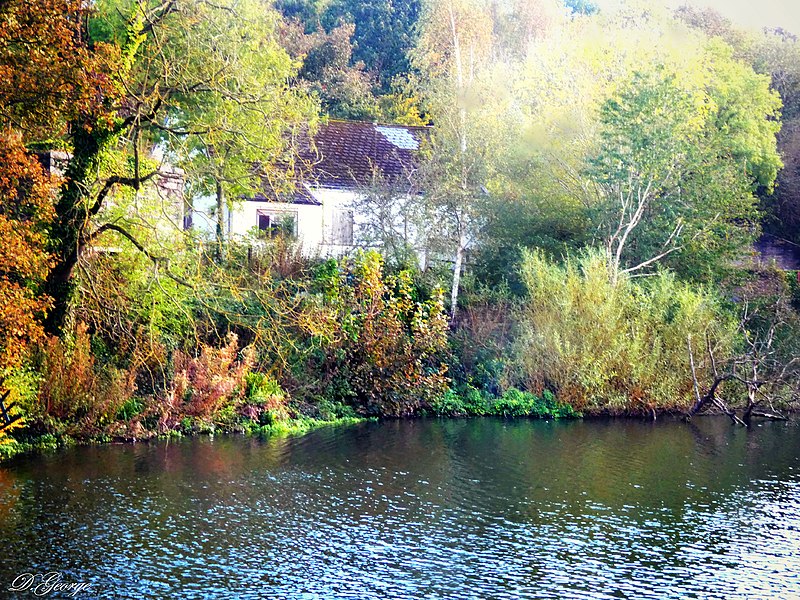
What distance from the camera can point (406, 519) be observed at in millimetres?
17188

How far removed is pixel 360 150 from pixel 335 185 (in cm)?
362

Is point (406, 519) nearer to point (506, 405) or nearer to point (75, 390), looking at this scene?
point (75, 390)

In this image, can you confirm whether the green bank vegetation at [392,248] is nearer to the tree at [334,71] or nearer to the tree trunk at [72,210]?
the tree trunk at [72,210]

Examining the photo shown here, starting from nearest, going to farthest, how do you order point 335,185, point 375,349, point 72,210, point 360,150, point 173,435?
point 72,210
point 173,435
point 375,349
point 335,185
point 360,150

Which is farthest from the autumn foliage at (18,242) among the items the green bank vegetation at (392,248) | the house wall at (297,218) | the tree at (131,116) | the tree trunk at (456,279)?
the house wall at (297,218)

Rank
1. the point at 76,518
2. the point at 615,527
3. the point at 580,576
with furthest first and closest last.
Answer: the point at 615,527 < the point at 76,518 < the point at 580,576

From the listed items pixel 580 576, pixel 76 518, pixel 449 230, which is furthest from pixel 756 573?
pixel 449 230

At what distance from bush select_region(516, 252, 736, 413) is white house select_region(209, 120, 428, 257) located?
765 centimetres

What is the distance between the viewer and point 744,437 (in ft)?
90.1

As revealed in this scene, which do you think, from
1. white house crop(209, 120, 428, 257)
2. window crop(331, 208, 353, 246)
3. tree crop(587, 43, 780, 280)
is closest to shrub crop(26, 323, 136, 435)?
white house crop(209, 120, 428, 257)

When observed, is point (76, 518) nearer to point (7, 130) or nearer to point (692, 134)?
point (7, 130)


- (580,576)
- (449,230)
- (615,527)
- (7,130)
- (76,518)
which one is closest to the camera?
(580,576)

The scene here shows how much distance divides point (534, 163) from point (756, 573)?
24.5m

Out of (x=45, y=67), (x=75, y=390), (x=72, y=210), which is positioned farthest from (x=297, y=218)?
(x=45, y=67)
